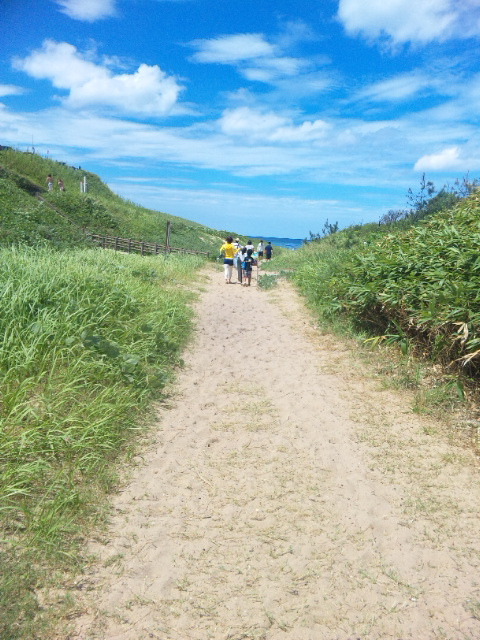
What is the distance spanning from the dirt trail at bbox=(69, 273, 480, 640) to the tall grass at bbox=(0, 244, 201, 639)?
334mm

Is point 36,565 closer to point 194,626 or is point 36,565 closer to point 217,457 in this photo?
point 194,626

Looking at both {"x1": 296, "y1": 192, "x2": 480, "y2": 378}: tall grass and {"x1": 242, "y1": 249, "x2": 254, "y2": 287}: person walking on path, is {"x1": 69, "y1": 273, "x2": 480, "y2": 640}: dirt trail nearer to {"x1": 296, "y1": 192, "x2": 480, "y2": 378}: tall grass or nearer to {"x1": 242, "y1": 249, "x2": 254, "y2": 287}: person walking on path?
{"x1": 296, "y1": 192, "x2": 480, "y2": 378}: tall grass

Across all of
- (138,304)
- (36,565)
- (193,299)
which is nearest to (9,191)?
(193,299)

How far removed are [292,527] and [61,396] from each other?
102 inches

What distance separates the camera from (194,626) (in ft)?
8.63


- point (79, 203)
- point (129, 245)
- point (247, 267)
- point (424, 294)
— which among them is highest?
point (79, 203)

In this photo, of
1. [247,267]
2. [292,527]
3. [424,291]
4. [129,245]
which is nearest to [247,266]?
[247,267]

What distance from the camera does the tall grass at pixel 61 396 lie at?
3.03 m

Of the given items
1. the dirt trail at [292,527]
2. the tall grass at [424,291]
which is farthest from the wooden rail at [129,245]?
the dirt trail at [292,527]

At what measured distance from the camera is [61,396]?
460 cm

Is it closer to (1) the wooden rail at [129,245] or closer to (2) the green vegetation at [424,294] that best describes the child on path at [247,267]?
(2) the green vegetation at [424,294]

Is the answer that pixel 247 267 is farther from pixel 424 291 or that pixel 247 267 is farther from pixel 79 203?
pixel 79 203

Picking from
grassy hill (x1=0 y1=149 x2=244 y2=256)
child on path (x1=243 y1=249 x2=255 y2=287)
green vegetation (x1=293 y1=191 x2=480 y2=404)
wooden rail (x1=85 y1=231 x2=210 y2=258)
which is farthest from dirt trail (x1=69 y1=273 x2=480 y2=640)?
grassy hill (x1=0 y1=149 x2=244 y2=256)

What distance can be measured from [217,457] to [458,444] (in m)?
2.49
